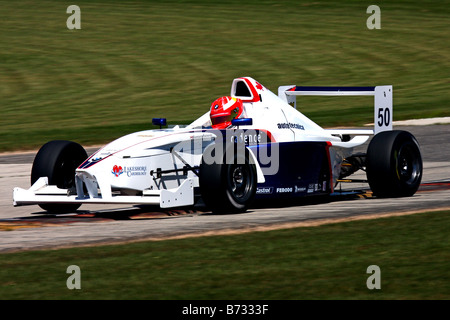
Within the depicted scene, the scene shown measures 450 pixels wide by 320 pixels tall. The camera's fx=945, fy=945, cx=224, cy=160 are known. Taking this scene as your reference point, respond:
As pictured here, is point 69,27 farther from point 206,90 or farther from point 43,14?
point 206,90

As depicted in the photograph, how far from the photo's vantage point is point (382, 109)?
1402 centimetres

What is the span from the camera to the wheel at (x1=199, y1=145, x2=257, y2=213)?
11115 millimetres

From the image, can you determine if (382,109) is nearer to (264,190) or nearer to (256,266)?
(264,190)

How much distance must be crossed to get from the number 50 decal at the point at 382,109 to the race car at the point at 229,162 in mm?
15

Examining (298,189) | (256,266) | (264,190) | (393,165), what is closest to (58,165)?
(264,190)

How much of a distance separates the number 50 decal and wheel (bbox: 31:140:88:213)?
436cm

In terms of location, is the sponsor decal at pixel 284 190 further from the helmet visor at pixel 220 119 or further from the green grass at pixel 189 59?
the green grass at pixel 189 59

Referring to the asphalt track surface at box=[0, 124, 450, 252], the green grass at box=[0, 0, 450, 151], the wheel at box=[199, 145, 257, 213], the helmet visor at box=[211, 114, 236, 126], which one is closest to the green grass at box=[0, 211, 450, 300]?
the asphalt track surface at box=[0, 124, 450, 252]

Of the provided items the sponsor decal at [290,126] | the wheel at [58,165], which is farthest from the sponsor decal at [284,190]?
the wheel at [58,165]

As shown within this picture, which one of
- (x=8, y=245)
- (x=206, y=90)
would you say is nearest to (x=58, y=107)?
(x=206, y=90)

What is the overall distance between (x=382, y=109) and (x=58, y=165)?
4874mm

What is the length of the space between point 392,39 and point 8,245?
33.3 m

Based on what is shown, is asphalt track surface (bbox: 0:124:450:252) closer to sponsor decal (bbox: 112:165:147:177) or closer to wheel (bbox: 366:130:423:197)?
wheel (bbox: 366:130:423:197)

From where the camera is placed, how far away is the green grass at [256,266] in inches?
291
